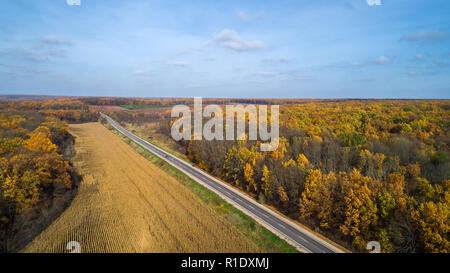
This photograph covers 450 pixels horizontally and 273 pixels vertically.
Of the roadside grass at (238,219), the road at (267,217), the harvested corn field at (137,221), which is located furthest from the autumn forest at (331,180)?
the roadside grass at (238,219)

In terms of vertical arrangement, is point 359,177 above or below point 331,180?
above

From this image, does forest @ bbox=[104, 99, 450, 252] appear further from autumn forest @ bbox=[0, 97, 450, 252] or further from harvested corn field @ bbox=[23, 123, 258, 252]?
harvested corn field @ bbox=[23, 123, 258, 252]

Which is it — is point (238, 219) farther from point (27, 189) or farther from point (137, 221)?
point (27, 189)

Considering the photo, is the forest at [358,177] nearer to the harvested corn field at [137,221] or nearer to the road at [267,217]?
the road at [267,217]

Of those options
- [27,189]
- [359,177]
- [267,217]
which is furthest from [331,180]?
[27,189]
